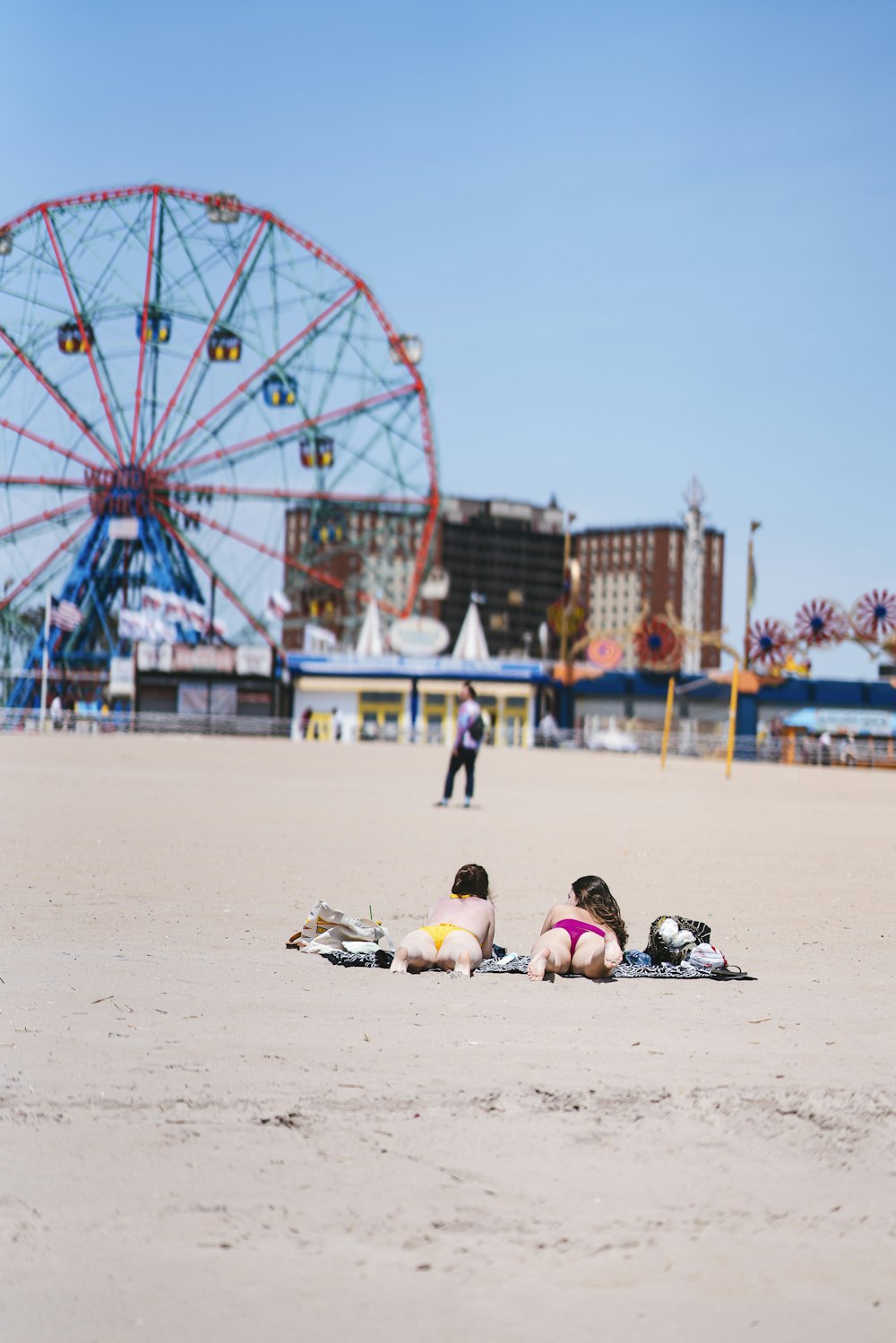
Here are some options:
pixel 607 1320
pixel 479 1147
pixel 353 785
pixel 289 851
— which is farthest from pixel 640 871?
pixel 353 785

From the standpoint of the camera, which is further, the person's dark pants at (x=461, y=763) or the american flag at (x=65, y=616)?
the american flag at (x=65, y=616)

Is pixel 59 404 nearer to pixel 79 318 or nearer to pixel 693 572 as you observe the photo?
pixel 79 318

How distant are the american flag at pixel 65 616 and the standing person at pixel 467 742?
38.2 meters

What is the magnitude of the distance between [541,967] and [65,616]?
50.1 m

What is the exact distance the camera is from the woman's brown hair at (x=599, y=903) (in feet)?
22.8

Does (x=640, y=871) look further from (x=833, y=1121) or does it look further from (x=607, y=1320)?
(x=607, y=1320)

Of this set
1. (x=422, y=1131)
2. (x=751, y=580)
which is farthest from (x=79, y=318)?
(x=422, y=1131)

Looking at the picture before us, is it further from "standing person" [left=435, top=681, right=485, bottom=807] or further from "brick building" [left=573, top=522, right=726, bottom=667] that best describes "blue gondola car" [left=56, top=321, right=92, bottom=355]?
"brick building" [left=573, top=522, right=726, bottom=667]

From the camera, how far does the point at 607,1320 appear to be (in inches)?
121

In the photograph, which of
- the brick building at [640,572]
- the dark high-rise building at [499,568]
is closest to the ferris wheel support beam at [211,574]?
the dark high-rise building at [499,568]

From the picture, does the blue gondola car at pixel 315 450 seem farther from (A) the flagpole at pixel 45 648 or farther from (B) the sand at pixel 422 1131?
(B) the sand at pixel 422 1131

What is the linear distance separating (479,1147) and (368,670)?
202 ft

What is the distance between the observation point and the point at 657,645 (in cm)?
6594

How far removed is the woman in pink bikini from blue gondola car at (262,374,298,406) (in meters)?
49.0
